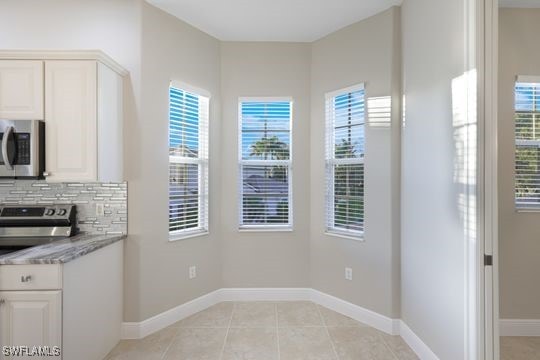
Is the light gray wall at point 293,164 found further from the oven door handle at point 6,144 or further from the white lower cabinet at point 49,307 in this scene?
the oven door handle at point 6,144

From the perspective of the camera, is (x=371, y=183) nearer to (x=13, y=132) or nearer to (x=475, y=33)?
(x=475, y=33)

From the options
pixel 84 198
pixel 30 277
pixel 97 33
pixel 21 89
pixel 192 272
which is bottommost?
pixel 192 272

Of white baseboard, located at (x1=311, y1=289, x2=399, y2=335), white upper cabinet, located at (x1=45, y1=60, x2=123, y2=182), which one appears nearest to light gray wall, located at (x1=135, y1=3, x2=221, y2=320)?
white upper cabinet, located at (x1=45, y1=60, x2=123, y2=182)

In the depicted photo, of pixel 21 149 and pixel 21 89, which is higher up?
pixel 21 89

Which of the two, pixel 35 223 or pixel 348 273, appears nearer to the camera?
pixel 35 223

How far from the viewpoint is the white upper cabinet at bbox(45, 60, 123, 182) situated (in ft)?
7.10

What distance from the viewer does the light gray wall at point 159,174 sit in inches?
102

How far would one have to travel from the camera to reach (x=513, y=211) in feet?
8.64

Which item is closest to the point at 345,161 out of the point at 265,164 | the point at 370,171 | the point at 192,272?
the point at 370,171

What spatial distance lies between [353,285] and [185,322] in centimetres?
176

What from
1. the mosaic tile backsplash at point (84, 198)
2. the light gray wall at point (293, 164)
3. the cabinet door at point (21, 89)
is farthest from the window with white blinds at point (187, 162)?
the cabinet door at point (21, 89)

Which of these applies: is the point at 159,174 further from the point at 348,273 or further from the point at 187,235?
the point at 348,273

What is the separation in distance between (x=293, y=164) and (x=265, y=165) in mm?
337

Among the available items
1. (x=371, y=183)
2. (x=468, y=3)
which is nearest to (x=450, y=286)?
(x=371, y=183)
